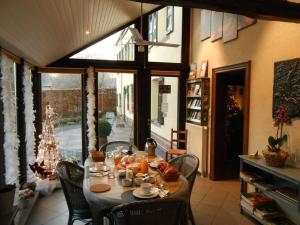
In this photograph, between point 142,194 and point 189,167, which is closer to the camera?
point 142,194

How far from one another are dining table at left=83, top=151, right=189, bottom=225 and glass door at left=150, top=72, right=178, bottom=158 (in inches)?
128

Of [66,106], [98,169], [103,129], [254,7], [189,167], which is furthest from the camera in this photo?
[103,129]

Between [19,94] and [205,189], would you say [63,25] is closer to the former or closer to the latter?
[19,94]

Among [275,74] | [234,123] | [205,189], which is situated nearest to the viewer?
[275,74]

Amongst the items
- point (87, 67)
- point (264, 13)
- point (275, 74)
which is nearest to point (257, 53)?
point (275, 74)

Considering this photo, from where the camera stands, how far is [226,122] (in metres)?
4.84

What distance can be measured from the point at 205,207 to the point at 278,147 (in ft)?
4.49

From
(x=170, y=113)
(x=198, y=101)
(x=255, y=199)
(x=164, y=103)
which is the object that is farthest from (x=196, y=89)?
(x=255, y=199)

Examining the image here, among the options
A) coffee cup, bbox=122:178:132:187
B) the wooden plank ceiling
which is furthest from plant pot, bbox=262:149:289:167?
the wooden plank ceiling

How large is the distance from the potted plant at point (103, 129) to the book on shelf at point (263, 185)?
10.8 ft

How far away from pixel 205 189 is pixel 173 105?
2262 millimetres

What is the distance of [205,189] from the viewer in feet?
14.1

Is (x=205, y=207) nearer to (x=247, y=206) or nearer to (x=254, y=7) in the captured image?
(x=247, y=206)

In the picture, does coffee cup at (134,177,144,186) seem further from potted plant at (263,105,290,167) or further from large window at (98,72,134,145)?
large window at (98,72,134,145)
